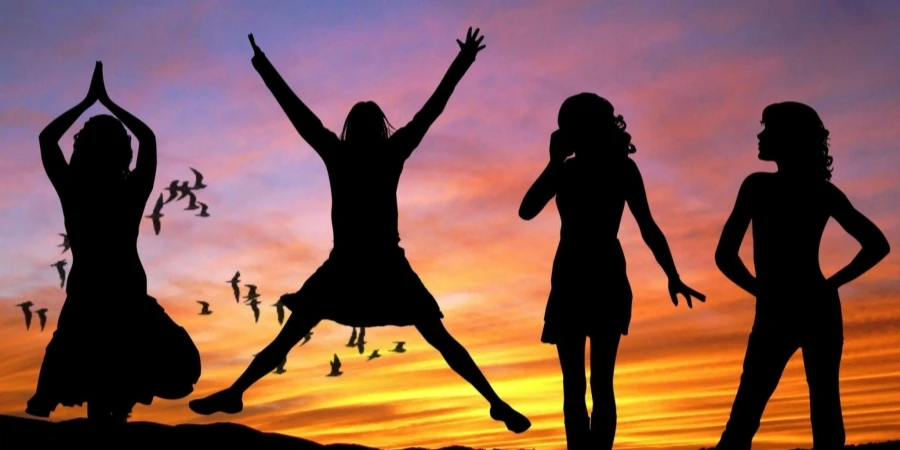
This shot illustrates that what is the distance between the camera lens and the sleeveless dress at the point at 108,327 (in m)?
8.25

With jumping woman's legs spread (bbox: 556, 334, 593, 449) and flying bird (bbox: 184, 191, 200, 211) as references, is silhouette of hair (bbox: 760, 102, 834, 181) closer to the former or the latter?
jumping woman's legs spread (bbox: 556, 334, 593, 449)

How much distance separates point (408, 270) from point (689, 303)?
2.27 m

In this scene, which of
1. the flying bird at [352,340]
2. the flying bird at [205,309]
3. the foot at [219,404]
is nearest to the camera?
the foot at [219,404]

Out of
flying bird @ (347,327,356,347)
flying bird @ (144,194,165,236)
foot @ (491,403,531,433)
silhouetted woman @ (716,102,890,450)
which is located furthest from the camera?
flying bird @ (144,194,165,236)

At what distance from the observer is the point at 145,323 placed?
8.45 metres

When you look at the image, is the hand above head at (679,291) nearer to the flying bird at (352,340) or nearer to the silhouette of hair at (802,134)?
the silhouette of hair at (802,134)

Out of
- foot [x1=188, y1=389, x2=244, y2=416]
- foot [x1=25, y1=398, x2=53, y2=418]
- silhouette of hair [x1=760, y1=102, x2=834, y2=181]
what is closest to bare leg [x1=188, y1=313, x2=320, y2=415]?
foot [x1=188, y1=389, x2=244, y2=416]

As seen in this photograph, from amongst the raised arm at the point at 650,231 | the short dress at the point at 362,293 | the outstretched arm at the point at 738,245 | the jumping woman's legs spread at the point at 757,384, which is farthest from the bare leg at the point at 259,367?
the jumping woman's legs spread at the point at 757,384

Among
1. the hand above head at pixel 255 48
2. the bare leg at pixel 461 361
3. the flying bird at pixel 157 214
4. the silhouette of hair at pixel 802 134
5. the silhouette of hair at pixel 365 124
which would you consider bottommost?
the bare leg at pixel 461 361

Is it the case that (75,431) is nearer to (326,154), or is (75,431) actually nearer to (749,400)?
(326,154)

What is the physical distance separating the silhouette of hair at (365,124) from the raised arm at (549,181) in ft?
4.59

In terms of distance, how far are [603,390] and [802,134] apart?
2.45 metres

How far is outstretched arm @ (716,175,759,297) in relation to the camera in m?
7.57

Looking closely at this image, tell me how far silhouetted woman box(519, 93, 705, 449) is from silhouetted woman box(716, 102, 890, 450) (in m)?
0.70
